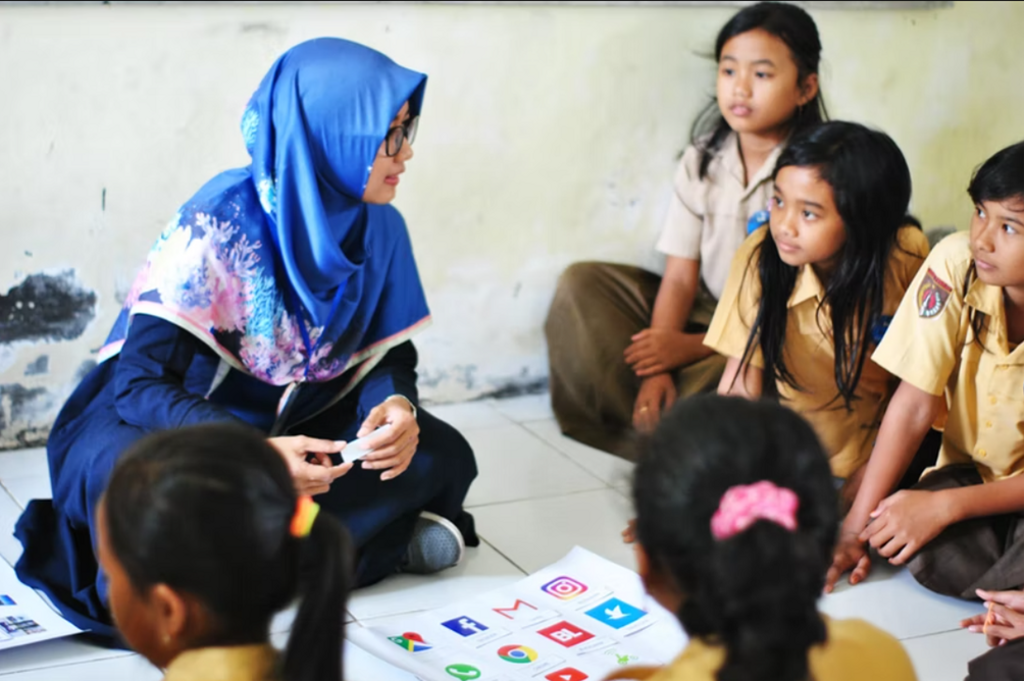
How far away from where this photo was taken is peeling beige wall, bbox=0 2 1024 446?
239 centimetres

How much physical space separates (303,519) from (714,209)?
1.93 meters

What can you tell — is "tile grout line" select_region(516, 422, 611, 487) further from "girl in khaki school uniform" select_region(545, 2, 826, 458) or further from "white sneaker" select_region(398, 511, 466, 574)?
"white sneaker" select_region(398, 511, 466, 574)

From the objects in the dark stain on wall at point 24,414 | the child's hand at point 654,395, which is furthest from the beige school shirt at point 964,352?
the dark stain on wall at point 24,414

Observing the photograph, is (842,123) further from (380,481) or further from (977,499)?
(380,481)

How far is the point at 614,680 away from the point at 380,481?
923 millimetres

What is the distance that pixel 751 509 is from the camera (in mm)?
955

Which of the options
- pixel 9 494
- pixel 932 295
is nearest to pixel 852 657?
pixel 932 295

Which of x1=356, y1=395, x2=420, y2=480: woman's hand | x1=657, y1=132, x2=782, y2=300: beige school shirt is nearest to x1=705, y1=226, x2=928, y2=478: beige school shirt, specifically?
x1=657, y1=132, x2=782, y2=300: beige school shirt

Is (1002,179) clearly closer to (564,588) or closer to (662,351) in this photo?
(564,588)

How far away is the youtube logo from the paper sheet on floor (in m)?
0.67

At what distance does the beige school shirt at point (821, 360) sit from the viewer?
2.23 metres

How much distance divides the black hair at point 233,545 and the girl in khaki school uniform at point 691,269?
1652 mm

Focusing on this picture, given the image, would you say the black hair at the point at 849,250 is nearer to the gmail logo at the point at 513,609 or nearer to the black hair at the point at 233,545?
the gmail logo at the point at 513,609

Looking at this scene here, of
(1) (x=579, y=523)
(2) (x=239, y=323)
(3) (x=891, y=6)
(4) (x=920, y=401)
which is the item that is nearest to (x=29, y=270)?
(2) (x=239, y=323)
